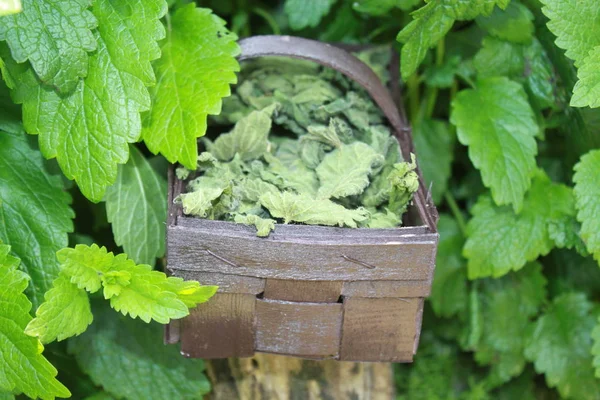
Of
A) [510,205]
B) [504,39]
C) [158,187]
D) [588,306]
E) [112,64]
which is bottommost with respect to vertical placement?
[588,306]

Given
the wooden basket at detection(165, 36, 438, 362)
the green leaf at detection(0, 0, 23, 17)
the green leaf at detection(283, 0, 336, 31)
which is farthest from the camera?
the green leaf at detection(283, 0, 336, 31)

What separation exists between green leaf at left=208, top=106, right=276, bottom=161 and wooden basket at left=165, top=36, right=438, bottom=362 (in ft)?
Answer: 0.30

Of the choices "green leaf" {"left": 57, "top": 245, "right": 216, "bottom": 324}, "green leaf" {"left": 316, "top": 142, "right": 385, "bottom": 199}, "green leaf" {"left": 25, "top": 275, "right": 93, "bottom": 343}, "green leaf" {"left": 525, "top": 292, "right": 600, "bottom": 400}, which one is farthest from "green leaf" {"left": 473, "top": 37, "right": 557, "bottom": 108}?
"green leaf" {"left": 25, "top": 275, "right": 93, "bottom": 343}

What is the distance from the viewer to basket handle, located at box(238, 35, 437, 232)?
1085 millimetres

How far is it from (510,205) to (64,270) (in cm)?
81

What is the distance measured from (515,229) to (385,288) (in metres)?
0.44

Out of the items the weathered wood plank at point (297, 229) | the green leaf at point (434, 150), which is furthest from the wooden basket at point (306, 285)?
the green leaf at point (434, 150)

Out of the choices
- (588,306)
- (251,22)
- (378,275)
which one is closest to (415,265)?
(378,275)

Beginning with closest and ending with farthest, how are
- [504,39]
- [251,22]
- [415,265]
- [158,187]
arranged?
[415,265] → [158,187] → [504,39] → [251,22]

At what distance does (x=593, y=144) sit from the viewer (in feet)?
4.00

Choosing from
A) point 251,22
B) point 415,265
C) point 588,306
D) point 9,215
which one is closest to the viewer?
point 415,265

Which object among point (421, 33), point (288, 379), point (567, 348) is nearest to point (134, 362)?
point (288, 379)

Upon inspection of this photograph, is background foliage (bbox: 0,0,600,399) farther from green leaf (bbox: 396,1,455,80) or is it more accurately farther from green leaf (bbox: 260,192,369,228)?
green leaf (bbox: 260,192,369,228)

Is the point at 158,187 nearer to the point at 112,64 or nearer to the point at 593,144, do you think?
the point at 112,64
